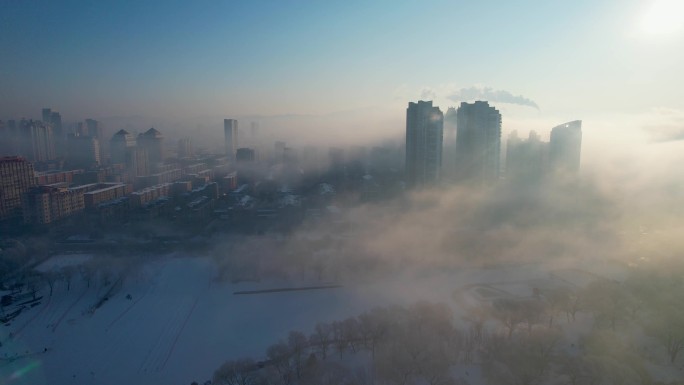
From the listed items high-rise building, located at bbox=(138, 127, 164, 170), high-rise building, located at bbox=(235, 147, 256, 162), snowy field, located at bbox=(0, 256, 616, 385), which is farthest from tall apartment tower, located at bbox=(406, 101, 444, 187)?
high-rise building, located at bbox=(138, 127, 164, 170)

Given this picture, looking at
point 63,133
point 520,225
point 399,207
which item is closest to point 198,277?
point 399,207

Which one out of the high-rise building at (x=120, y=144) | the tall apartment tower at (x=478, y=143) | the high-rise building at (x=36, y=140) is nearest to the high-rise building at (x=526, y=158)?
the tall apartment tower at (x=478, y=143)

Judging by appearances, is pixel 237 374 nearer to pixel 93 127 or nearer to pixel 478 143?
pixel 478 143

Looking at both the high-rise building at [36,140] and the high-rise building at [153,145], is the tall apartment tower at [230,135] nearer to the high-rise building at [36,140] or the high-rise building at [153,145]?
the high-rise building at [153,145]

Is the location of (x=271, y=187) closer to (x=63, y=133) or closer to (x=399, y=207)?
(x=399, y=207)

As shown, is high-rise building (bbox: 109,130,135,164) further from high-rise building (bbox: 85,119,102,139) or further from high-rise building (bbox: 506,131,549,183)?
high-rise building (bbox: 506,131,549,183)
